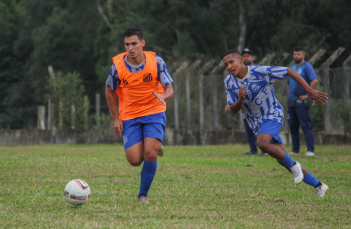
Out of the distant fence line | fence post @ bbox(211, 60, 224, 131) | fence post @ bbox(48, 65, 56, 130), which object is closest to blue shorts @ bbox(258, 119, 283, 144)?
the distant fence line

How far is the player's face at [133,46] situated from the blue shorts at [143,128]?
75 centimetres

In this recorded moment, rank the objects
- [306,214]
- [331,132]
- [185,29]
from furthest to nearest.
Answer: [185,29]
[331,132]
[306,214]

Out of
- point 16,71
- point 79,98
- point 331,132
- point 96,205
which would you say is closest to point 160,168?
point 96,205

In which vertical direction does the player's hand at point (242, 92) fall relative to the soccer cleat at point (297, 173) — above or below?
above

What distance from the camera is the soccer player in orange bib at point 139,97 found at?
640 centimetres

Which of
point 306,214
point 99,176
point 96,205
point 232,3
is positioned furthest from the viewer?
point 232,3

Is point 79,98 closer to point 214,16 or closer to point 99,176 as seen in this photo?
point 99,176

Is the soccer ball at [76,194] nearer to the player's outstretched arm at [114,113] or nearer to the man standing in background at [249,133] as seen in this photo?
the player's outstretched arm at [114,113]

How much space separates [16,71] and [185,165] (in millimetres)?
38420

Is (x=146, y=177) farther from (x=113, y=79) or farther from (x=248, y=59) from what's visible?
(x=248, y=59)

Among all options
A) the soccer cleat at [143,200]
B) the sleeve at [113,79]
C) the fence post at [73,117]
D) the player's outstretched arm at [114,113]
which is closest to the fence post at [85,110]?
the fence post at [73,117]

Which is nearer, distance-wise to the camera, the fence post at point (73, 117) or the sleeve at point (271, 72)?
the sleeve at point (271, 72)

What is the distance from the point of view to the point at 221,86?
55.6 feet

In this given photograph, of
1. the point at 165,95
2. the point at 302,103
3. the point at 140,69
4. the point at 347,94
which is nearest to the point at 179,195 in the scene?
the point at 165,95
